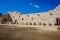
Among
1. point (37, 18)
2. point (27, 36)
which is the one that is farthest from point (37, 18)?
point (27, 36)

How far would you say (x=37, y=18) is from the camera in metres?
36.0

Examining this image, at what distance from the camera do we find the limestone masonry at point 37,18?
30755mm

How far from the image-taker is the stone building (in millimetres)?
30744

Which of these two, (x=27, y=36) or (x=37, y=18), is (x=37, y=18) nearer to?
(x=37, y=18)

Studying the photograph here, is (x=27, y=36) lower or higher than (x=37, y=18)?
lower

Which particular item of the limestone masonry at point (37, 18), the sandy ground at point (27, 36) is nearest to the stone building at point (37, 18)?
the limestone masonry at point (37, 18)

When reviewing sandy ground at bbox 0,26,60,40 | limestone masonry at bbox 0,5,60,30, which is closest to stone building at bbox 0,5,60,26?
limestone masonry at bbox 0,5,60,30

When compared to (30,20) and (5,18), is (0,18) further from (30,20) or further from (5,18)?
(30,20)

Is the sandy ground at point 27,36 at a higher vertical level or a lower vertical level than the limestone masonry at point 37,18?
lower

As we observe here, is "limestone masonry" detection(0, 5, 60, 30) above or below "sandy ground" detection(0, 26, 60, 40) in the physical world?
above

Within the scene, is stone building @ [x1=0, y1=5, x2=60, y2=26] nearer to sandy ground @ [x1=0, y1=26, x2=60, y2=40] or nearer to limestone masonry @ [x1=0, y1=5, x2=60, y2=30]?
limestone masonry @ [x1=0, y1=5, x2=60, y2=30]

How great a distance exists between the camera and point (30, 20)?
123ft

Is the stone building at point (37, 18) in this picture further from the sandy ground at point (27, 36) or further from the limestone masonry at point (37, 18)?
the sandy ground at point (27, 36)

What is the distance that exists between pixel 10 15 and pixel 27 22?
11727 millimetres
